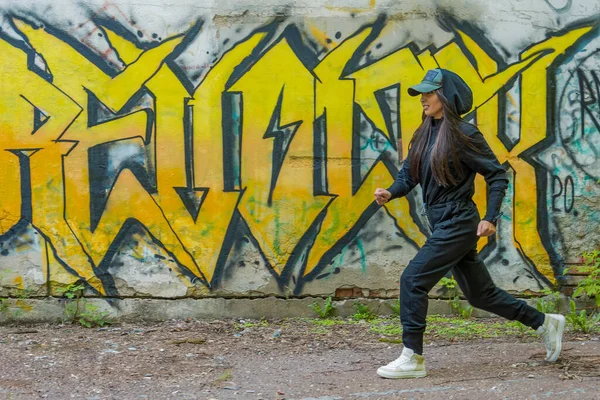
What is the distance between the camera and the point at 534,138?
6.25 m

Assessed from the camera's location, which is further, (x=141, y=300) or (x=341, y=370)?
(x=141, y=300)

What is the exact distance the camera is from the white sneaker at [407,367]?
464 cm

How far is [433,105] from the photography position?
468cm

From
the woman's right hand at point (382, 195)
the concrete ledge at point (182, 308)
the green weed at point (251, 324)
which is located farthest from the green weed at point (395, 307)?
the woman's right hand at point (382, 195)

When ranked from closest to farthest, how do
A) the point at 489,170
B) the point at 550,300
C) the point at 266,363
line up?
the point at 489,170 < the point at 266,363 < the point at 550,300

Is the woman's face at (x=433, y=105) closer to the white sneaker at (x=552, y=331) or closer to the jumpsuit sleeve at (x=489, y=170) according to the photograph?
the jumpsuit sleeve at (x=489, y=170)

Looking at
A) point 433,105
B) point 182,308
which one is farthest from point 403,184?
point 182,308

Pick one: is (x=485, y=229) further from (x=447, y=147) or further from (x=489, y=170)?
(x=447, y=147)

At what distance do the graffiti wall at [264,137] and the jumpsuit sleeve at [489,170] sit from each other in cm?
166

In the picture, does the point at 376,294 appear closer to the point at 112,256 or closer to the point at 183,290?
the point at 183,290

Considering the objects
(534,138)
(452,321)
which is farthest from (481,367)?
(534,138)

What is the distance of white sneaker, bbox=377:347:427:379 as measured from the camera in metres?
4.64

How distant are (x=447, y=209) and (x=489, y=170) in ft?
1.05

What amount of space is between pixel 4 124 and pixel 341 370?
124 inches
